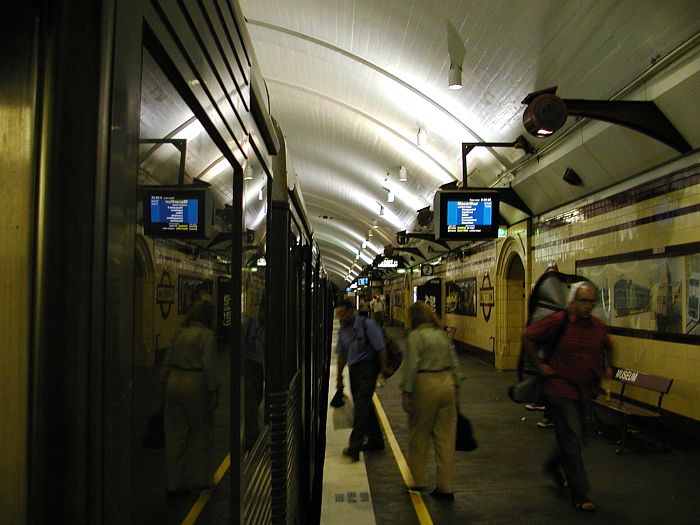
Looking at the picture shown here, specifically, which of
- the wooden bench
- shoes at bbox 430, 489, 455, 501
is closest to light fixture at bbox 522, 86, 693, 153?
the wooden bench

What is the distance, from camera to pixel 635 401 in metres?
9.02

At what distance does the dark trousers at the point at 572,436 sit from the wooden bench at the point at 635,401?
2.35 meters

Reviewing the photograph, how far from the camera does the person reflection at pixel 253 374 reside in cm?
196

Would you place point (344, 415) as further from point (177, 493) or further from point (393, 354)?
point (177, 493)

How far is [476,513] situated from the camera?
545 centimetres

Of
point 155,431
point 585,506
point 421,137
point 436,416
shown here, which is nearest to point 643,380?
point 585,506

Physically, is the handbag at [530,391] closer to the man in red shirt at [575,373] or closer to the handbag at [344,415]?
the man in red shirt at [575,373]

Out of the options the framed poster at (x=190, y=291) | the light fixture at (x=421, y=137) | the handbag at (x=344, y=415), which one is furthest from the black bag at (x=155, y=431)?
the light fixture at (x=421, y=137)

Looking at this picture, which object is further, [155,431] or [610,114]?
[610,114]

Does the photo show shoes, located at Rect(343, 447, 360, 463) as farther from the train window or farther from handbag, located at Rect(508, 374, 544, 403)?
the train window

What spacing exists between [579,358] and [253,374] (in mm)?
3938

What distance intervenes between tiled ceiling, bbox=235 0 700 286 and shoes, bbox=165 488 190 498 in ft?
22.5

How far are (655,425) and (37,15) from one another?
8.93 m

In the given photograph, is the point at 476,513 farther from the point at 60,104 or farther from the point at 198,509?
the point at 60,104
